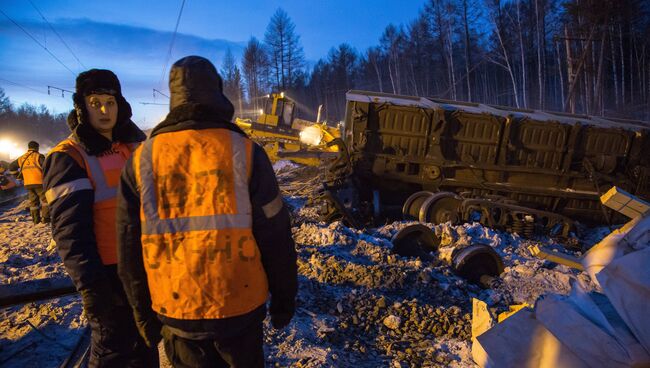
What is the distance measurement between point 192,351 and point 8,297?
208 centimetres

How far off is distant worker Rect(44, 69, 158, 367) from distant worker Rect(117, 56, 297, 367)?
0.57 m

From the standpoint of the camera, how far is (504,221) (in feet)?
22.1

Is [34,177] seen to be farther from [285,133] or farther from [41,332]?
[285,133]

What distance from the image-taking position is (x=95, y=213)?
212 cm

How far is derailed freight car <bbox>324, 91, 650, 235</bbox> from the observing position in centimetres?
739

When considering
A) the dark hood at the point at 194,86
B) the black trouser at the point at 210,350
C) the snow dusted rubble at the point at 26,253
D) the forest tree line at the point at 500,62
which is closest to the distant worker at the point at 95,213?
the black trouser at the point at 210,350

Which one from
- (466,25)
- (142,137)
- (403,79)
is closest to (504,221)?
(142,137)

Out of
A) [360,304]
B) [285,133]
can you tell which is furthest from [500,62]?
[360,304]

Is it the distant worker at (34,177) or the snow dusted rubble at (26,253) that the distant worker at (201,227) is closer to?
the snow dusted rubble at (26,253)

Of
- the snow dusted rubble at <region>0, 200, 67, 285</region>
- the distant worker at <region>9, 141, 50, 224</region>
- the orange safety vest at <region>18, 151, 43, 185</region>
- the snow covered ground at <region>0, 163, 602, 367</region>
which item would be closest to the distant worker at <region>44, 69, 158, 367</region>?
the snow covered ground at <region>0, 163, 602, 367</region>

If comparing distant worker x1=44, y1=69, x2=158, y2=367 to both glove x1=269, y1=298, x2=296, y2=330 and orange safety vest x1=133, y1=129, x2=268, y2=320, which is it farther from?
glove x1=269, y1=298, x2=296, y2=330

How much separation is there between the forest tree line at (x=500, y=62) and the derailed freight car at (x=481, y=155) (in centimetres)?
891

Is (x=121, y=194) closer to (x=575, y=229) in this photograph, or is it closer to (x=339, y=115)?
(x=575, y=229)

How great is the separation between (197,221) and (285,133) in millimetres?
13202
